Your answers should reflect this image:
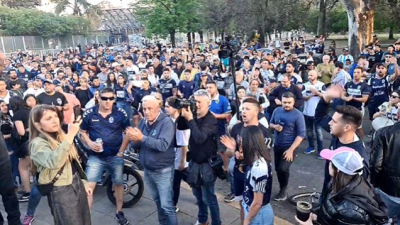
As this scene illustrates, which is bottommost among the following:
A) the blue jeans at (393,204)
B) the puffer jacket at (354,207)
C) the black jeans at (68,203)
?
the blue jeans at (393,204)

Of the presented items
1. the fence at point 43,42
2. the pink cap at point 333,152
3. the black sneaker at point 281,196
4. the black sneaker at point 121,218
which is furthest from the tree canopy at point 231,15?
the pink cap at point 333,152

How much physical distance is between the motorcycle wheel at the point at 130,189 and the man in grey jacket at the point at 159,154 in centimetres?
106

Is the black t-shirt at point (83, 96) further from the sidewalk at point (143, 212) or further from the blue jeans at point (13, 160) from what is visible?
the sidewalk at point (143, 212)

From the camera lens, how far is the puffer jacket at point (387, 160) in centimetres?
328

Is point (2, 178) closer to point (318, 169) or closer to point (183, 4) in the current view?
point (318, 169)

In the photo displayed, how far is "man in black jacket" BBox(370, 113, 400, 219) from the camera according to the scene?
3285mm

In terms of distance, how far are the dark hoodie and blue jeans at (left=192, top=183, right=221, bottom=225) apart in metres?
0.54

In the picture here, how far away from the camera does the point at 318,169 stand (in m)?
6.53

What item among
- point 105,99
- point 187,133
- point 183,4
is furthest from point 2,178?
point 183,4

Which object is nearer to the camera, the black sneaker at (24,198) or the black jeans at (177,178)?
the black jeans at (177,178)

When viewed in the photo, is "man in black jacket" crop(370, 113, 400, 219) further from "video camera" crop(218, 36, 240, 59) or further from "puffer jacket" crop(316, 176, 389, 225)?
"video camera" crop(218, 36, 240, 59)

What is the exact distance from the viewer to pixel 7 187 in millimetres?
3947

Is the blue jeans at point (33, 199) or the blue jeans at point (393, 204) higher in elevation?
the blue jeans at point (393, 204)

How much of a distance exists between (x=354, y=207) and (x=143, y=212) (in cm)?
334
